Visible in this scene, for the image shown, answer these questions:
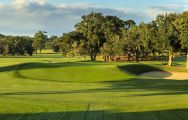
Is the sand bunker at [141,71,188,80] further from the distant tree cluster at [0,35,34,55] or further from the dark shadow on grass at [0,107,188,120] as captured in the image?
the distant tree cluster at [0,35,34,55]

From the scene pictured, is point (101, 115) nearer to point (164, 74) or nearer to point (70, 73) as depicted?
point (70, 73)

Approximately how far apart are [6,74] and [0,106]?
22.2 meters

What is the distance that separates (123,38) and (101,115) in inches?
3162

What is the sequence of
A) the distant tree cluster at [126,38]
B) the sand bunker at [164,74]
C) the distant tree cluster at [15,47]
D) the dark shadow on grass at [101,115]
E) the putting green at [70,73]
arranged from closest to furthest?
the dark shadow on grass at [101,115] → the putting green at [70,73] → the sand bunker at [164,74] → the distant tree cluster at [126,38] → the distant tree cluster at [15,47]

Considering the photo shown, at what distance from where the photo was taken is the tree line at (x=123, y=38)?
264 feet

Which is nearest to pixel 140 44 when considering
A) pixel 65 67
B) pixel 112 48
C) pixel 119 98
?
pixel 112 48

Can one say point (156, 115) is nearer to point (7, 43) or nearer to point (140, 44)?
point (140, 44)

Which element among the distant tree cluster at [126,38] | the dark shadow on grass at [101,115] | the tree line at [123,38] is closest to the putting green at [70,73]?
the dark shadow on grass at [101,115]

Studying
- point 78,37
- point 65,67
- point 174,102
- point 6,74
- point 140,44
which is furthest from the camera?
point 78,37

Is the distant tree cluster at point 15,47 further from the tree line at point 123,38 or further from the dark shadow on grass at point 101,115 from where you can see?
the dark shadow on grass at point 101,115

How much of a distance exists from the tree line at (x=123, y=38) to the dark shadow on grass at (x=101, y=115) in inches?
2250

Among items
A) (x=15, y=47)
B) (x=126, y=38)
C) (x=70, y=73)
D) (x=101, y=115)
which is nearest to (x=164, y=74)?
(x=70, y=73)

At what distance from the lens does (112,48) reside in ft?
319

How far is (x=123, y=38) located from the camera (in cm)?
9812
